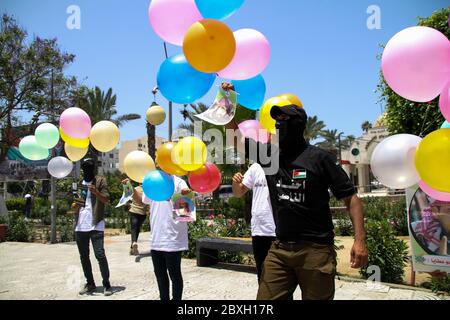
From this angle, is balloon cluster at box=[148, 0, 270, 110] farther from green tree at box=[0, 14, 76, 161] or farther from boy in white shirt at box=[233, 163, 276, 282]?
green tree at box=[0, 14, 76, 161]

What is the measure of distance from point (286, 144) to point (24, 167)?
2046 centimetres

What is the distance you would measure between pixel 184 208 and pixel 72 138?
6.72 feet

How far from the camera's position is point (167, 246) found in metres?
3.65

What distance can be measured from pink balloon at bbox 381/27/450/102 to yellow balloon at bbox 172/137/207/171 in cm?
177

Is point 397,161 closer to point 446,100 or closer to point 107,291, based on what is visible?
point 446,100

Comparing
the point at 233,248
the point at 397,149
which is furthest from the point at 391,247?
the point at 397,149

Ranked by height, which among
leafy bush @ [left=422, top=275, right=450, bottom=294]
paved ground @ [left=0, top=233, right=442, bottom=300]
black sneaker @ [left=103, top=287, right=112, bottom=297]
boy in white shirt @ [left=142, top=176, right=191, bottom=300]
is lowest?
paved ground @ [left=0, top=233, right=442, bottom=300]

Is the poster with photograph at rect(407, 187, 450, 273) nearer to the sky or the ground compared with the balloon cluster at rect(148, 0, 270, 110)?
nearer to the ground

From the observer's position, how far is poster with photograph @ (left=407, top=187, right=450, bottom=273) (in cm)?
455

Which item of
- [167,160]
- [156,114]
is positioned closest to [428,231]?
[167,160]

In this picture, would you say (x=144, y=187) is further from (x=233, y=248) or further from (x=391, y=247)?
(x=391, y=247)

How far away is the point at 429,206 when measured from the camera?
4.66 metres

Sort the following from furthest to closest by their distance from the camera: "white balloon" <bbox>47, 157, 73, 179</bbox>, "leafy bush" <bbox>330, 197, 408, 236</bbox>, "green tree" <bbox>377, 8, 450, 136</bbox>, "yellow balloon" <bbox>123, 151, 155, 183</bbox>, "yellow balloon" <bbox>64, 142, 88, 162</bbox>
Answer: "leafy bush" <bbox>330, 197, 408, 236</bbox>
"green tree" <bbox>377, 8, 450, 136</bbox>
"white balloon" <bbox>47, 157, 73, 179</bbox>
"yellow balloon" <bbox>64, 142, 88, 162</bbox>
"yellow balloon" <bbox>123, 151, 155, 183</bbox>

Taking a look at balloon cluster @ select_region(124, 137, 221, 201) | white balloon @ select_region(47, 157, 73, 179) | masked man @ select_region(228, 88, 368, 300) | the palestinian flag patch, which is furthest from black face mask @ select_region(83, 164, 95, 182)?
the palestinian flag patch
